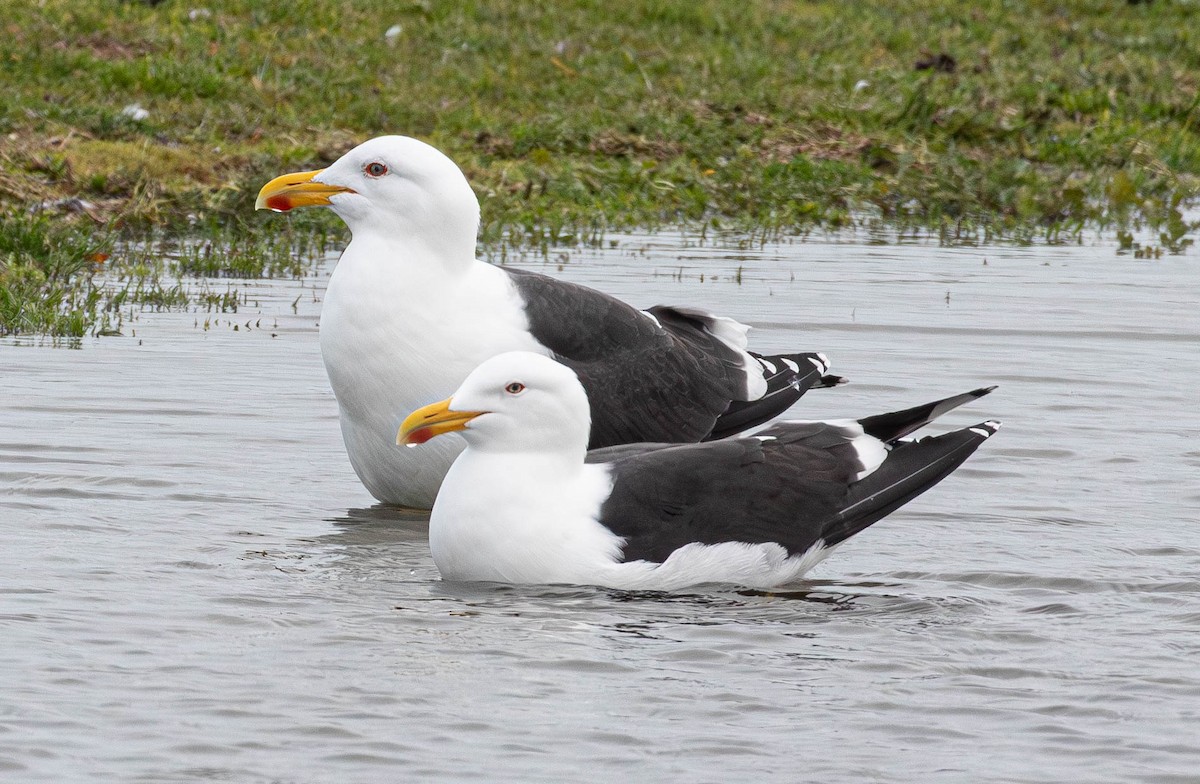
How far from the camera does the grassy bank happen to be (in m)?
16.4

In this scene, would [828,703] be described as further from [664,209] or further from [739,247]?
[664,209]

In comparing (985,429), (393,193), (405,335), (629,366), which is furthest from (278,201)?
(985,429)

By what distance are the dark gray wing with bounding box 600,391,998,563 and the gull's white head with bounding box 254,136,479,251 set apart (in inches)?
54.9

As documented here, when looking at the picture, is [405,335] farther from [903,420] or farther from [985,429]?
[985,429]

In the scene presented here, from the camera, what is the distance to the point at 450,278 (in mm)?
8047

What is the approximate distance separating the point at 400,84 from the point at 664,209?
428cm

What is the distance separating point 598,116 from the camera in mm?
19672

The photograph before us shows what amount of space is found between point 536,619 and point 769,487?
128 centimetres

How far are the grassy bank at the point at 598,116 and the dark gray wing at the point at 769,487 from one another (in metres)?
7.26

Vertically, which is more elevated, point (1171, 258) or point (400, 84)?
point (400, 84)

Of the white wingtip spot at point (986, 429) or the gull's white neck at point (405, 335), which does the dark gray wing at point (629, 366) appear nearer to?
the gull's white neck at point (405, 335)

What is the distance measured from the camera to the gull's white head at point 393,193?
320 inches

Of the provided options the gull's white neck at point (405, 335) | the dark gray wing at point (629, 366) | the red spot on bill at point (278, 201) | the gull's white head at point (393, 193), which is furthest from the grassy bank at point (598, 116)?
the dark gray wing at point (629, 366)

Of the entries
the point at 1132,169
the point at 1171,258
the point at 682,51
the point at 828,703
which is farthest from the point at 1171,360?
the point at 682,51
